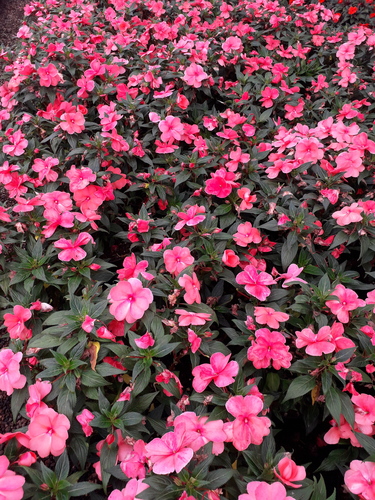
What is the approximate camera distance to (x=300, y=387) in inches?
55.1

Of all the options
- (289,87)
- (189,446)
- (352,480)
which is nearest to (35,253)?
(189,446)

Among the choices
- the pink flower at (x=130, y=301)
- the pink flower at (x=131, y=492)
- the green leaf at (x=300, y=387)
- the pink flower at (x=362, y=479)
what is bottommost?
the green leaf at (x=300, y=387)

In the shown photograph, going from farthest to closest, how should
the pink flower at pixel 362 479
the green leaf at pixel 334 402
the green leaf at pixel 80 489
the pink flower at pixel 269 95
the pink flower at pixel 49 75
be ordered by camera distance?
the pink flower at pixel 269 95, the pink flower at pixel 49 75, the green leaf at pixel 334 402, the green leaf at pixel 80 489, the pink flower at pixel 362 479

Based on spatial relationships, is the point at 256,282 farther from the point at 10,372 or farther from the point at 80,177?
the point at 80,177

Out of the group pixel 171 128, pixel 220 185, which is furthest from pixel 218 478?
pixel 171 128

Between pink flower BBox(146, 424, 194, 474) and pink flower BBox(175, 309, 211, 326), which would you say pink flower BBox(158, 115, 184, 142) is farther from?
pink flower BBox(146, 424, 194, 474)

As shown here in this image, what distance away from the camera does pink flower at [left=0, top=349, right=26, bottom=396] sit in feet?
4.46

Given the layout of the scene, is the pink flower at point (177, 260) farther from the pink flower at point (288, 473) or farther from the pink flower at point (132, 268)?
the pink flower at point (288, 473)

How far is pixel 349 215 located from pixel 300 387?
2.93ft

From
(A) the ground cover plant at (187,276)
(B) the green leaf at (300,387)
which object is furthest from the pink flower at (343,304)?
(B) the green leaf at (300,387)

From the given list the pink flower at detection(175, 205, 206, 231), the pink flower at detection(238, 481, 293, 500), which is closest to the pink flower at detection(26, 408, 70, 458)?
the pink flower at detection(238, 481, 293, 500)

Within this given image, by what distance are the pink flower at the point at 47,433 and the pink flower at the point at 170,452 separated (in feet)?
1.02

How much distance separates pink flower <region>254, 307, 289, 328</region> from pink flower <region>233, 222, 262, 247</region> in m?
0.46

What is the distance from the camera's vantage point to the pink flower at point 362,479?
3.54 feet
